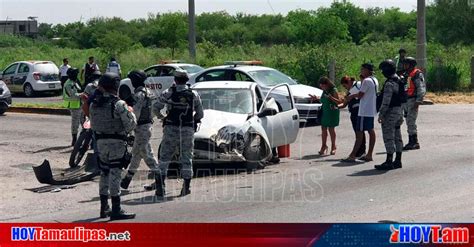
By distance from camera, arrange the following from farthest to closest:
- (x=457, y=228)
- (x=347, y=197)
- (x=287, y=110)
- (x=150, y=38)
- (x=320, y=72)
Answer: (x=150, y=38) → (x=320, y=72) → (x=287, y=110) → (x=347, y=197) → (x=457, y=228)

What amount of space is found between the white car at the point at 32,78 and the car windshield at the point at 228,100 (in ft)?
64.4

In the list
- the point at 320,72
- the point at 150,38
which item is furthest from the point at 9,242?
the point at 150,38

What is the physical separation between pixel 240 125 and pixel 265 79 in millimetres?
7461

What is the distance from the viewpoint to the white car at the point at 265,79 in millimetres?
18969

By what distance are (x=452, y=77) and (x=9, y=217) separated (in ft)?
68.1

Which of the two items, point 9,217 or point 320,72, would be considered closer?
point 9,217

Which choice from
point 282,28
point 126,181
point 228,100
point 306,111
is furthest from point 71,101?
point 282,28

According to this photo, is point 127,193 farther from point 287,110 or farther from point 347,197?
point 287,110

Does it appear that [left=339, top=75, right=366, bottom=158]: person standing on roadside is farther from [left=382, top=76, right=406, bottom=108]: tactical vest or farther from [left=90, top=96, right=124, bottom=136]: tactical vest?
[left=90, top=96, right=124, bottom=136]: tactical vest

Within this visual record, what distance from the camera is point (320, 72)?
1046 inches

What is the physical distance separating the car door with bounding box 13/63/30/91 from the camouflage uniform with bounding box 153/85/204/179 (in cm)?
2308

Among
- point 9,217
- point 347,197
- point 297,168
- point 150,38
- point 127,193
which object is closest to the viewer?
point 9,217

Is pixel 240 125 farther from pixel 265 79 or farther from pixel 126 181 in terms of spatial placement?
pixel 265 79

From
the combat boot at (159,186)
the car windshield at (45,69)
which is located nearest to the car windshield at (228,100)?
the combat boot at (159,186)
